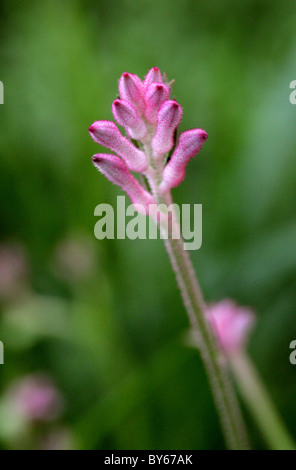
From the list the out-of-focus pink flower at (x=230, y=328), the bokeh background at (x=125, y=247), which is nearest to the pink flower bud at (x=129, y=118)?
the out-of-focus pink flower at (x=230, y=328)

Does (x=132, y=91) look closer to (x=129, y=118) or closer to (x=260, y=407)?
(x=129, y=118)

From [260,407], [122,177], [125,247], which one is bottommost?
[260,407]

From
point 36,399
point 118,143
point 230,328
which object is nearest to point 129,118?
point 118,143

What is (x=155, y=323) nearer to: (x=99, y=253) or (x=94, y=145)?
(x=99, y=253)

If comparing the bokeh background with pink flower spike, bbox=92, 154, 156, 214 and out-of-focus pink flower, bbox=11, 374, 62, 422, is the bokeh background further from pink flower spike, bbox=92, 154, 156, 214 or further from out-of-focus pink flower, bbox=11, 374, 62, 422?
pink flower spike, bbox=92, 154, 156, 214

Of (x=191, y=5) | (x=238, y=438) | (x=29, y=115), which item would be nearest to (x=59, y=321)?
(x=29, y=115)

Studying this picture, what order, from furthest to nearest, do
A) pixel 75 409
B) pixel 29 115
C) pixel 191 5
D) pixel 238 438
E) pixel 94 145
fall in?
pixel 191 5, pixel 29 115, pixel 94 145, pixel 75 409, pixel 238 438

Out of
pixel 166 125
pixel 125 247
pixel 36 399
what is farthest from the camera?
pixel 125 247
